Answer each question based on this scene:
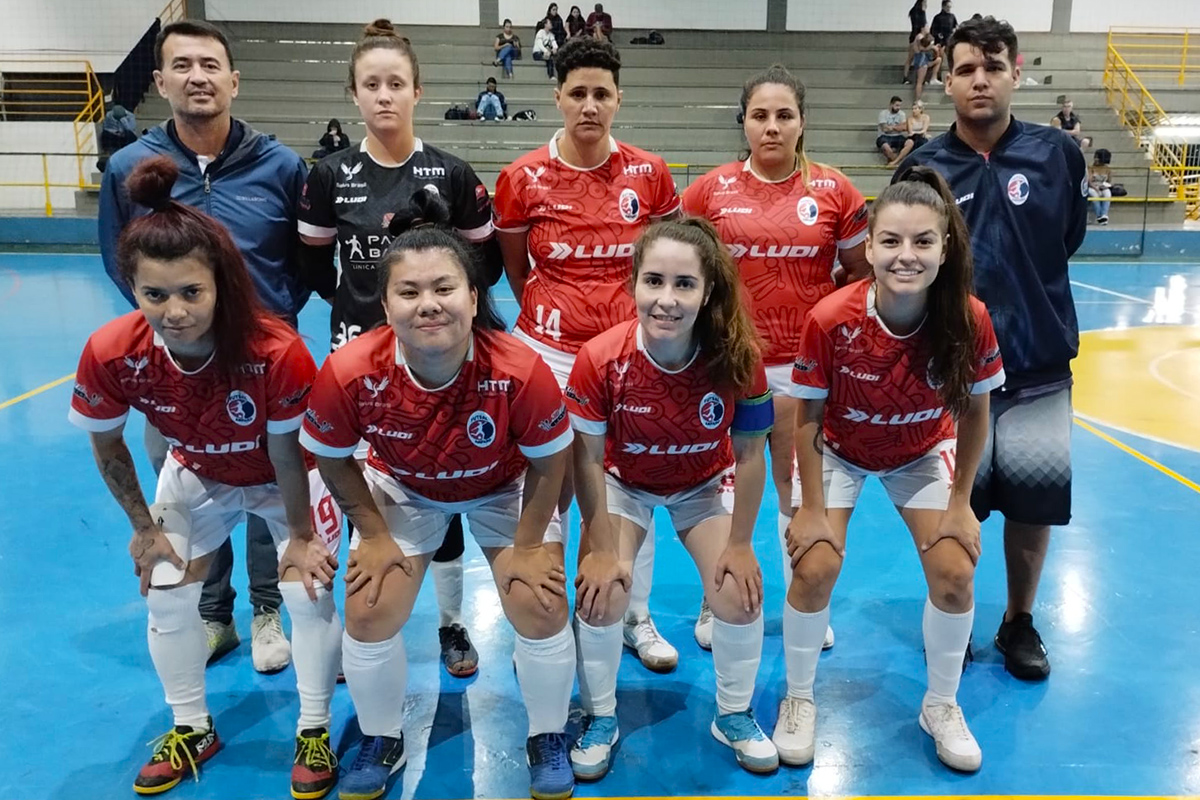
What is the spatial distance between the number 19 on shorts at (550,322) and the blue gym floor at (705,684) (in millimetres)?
1281

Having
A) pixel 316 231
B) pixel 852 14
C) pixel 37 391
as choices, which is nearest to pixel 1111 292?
pixel 316 231

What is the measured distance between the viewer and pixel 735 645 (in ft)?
9.55

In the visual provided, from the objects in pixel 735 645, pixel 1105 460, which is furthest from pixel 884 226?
pixel 1105 460

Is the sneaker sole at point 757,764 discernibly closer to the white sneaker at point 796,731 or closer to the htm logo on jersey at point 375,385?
the white sneaker at point 796,731

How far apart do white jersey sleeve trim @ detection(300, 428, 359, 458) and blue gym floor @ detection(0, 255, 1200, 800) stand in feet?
3.38

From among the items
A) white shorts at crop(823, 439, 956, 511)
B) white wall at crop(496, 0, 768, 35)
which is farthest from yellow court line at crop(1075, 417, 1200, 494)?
white wall at crop(496, 0, 768, 35)

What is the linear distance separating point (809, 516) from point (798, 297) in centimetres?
93

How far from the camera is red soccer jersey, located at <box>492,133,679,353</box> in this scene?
3.38 m

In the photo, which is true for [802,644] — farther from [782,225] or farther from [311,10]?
[311,10]

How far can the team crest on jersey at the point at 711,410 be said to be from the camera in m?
2.92

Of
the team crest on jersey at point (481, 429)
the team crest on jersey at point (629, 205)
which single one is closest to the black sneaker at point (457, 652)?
the team crest on jersey at point (481, 429)

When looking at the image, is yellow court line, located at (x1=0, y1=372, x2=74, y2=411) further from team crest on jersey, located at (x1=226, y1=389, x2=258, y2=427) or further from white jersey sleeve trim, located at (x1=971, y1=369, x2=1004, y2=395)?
white jersey sleeve trim, located at (x1=971, y1=369, x2=1004, y2=395)

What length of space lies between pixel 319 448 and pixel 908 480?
6.38ft

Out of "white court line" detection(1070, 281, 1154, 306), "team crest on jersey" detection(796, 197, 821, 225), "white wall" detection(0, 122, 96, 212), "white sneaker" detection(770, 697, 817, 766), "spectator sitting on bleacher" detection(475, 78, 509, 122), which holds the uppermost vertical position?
"spectator sitting on bleacher" detection(475, 78, 509, 122)
